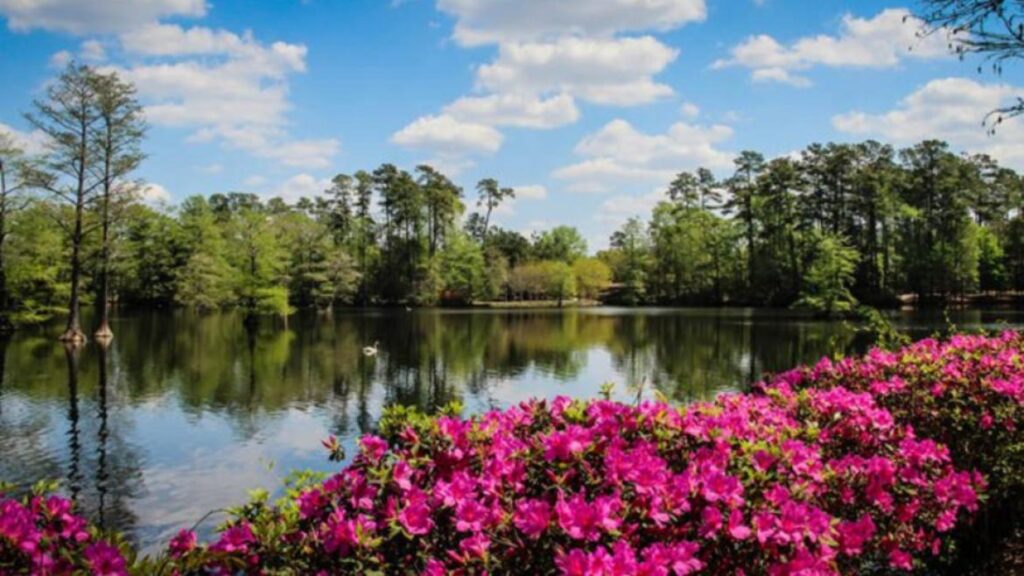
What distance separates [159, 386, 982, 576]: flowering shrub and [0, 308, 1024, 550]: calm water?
69cm

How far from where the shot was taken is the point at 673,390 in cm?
1667

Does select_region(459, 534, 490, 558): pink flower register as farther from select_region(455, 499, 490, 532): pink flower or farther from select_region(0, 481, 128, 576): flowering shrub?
select_region(0, 481, 128, 576): flowering shrub

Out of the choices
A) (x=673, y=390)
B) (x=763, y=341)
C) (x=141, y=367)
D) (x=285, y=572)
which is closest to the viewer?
(x=285, y=572)

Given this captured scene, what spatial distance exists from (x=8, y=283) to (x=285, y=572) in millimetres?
34773

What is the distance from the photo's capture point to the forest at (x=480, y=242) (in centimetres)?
2962

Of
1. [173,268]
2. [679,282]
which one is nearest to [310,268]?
[173,268]

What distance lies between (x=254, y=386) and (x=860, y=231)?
5898 centimetres

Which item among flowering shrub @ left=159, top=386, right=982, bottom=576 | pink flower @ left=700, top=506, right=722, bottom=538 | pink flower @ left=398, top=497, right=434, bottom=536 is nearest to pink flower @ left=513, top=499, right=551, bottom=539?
flowering shrub @ left=159, top=386, right=982, bottom=576

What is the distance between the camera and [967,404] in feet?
15.8

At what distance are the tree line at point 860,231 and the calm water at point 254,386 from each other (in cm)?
2803

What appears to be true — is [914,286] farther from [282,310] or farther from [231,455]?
[231,455]

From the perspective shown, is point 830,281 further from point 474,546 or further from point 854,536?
point 474,546

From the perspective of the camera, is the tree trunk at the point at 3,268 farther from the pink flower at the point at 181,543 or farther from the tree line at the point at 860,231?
the tree line at the point at 860,231

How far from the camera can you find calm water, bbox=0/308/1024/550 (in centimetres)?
947
